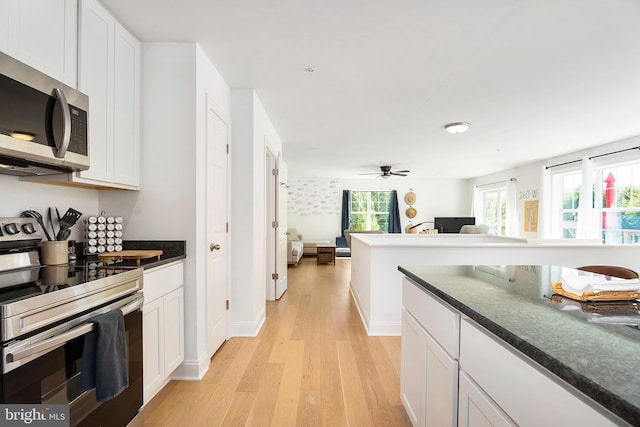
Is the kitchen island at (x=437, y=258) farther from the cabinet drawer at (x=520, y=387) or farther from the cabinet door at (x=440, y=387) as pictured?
the cabinet drawer at (x=520, y=387)

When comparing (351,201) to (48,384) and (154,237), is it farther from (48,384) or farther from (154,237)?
(48,384)

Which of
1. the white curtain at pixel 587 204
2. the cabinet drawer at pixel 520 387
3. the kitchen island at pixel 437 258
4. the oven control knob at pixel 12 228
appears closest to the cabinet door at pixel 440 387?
the cabinet drawer at pixel 520 387

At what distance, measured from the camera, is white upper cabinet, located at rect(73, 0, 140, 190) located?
5.77ft

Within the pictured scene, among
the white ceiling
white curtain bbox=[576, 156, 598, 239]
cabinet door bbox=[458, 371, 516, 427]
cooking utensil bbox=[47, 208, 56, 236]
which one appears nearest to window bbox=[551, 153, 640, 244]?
white curtain bbox=[576, 156, 598, 239]

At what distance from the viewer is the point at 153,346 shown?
186cm

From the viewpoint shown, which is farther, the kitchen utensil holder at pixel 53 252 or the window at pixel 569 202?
the window at pixel 569 202

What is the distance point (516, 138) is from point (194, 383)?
5.30m

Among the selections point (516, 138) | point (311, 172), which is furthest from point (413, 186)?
point (516, 138)

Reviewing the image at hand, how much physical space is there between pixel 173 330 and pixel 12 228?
1.03 m

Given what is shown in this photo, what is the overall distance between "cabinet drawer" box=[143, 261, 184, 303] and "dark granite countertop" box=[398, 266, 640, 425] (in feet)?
4.85

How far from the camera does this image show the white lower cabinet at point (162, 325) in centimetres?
180

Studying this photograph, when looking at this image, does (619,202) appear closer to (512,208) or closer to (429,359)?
(512,208)

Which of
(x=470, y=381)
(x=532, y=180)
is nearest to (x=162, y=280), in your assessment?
(x=470, y=381)

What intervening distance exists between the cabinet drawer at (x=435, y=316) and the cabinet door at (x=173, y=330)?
4.85 feet
